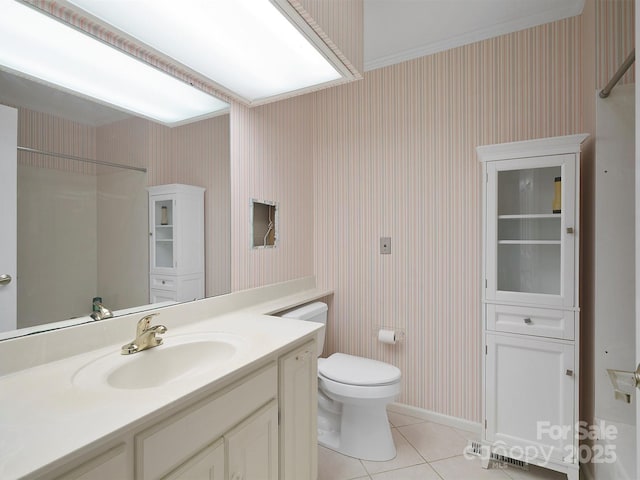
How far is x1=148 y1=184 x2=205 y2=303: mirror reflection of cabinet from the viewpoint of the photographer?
1.41 meters

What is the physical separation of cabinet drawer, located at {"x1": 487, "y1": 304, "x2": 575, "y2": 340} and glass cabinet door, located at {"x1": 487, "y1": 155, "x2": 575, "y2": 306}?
0.19ft

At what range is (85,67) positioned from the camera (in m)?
1.16

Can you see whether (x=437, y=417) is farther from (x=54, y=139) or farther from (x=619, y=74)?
(x=54, y=139)

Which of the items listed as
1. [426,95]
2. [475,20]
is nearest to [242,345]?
[426,95]

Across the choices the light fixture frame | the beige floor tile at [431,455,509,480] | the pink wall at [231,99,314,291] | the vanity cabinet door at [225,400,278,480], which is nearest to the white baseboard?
the beige floor tile at [431,455,509,480]

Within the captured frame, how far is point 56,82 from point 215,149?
721mm

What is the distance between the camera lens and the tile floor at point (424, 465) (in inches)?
66.6

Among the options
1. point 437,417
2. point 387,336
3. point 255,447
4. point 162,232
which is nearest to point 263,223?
point 162,232

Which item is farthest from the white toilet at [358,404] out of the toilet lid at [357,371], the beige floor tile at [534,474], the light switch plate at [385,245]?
the light switch plate at [385,245]

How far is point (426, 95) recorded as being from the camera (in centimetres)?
221

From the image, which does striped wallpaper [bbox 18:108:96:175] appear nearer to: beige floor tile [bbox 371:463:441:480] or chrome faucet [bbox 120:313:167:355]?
chrome faucet [bbox 120:313:167:355]

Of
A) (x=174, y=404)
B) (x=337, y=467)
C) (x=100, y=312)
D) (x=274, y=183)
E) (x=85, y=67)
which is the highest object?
(x=85, y=67)

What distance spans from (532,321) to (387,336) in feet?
2.90

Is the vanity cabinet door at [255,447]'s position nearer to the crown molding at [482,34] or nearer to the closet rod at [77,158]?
the closet rod at [77,158]
